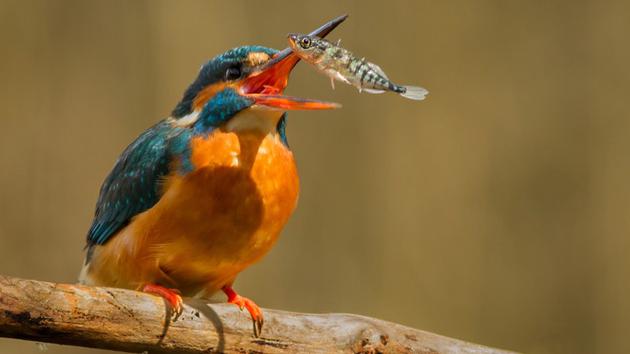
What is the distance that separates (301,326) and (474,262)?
6.76 feet

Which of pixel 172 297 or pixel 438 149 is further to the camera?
pixel 438 149

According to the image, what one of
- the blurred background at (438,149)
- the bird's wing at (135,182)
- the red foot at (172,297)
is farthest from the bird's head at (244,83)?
the blurred background at (438,149)

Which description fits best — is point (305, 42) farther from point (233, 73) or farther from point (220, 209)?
point (220, 209)

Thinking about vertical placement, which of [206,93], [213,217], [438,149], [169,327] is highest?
[438,149]

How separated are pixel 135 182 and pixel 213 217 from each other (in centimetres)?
26

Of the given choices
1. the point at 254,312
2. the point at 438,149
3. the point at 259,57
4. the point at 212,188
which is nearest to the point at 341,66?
the point at 259,57

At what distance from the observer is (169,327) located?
1.68 m

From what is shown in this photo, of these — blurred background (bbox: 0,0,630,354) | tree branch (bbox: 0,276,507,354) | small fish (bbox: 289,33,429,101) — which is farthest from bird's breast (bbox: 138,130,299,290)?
blurred background (bbox: 0,0,630,354)

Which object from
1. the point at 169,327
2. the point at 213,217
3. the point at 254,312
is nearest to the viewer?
the point at 169,327

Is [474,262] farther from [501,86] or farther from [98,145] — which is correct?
[98,145]

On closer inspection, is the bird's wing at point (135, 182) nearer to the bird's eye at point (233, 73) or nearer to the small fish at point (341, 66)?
the bird's eye at point (233, 73)

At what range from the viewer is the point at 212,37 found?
357cm

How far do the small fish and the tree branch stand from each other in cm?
46

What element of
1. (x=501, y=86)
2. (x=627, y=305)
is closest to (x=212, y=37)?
(x=501, y=86)
